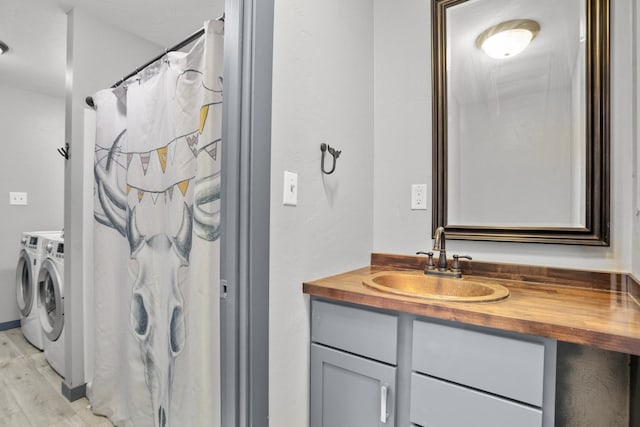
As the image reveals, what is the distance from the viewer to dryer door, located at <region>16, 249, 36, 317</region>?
246 cm

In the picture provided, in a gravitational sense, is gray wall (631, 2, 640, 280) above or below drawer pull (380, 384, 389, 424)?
above

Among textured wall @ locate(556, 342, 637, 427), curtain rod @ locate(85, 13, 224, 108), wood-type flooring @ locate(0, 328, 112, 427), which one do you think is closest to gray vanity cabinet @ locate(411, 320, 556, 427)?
textured wall @ locate(556, 342, 637, 427)

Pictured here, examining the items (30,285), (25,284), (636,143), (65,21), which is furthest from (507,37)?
(25,284)

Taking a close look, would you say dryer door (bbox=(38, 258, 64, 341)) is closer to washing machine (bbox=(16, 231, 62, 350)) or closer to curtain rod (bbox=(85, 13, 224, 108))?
washing machine (bbox=(16, 231, 62, 350))

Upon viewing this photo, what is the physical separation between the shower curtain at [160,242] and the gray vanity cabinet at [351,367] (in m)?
0.41

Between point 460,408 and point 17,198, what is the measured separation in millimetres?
4143

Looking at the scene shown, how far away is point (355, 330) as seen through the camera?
3.51 feet

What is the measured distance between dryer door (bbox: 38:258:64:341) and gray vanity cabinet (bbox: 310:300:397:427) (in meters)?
1.81

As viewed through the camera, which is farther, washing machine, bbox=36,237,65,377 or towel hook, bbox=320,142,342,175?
washing machine, bbox=36,237,65,377

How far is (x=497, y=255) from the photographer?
131 cm

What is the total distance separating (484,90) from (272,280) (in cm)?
122

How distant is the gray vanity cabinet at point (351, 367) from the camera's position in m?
1.00

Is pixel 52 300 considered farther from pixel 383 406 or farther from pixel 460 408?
pixel 460 408

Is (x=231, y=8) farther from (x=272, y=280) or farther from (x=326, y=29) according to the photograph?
(x=272, y=280)
